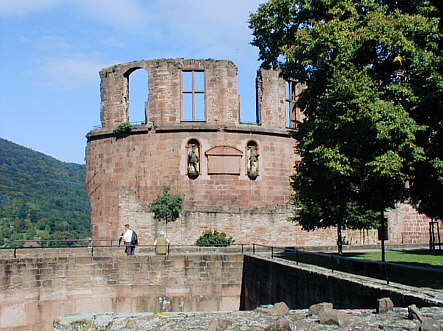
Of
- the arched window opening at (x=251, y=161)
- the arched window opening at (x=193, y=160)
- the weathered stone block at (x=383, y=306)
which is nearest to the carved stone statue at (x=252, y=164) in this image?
the arched window opening at (x=251, y=161)

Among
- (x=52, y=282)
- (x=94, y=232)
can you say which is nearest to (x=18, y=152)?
(x=94, y=232)

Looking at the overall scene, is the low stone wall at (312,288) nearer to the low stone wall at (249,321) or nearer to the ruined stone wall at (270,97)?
the low stone wall at (249,321)

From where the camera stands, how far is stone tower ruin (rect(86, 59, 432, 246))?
31.5 metres

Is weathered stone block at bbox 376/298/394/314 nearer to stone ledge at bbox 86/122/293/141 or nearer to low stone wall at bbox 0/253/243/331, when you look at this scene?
low stone wall at bbox 0/253/243/331

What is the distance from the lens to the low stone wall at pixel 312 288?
9.86 meters

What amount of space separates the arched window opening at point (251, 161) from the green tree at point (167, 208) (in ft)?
13.5

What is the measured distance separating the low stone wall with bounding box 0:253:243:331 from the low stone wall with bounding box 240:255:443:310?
2.93 ft

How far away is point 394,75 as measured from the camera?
1594 cm

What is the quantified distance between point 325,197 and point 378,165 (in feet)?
13.5

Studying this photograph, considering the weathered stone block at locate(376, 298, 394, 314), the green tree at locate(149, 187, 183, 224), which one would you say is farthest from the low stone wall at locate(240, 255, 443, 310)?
the green tree at locate(149, 187, 183, 224)

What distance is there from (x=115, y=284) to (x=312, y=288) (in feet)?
28.0

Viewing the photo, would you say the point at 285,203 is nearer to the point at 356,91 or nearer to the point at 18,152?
the point at 356,91

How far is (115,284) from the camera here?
1967 cm

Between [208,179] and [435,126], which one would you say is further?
[208,179]
